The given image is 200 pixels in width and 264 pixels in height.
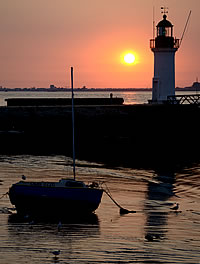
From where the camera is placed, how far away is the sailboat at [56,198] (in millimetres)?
20078

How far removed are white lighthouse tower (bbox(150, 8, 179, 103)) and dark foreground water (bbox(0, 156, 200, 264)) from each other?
82.5ft

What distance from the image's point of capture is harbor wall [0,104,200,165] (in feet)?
150

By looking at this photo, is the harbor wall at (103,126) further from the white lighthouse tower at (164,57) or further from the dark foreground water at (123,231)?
the dark foreground water at (123,231)

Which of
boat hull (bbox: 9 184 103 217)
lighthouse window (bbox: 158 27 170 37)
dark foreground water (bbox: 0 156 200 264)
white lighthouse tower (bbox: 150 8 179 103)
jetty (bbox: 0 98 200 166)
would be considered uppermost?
lighthouse window (bbox: 158 27 170 37)

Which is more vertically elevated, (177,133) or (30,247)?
(177,133)

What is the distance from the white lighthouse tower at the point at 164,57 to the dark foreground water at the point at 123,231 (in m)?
25.2

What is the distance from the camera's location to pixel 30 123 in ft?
168

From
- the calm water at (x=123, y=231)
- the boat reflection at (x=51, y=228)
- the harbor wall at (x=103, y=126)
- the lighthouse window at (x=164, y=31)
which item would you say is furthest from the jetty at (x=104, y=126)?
the boat reflection at (x=51, y=228)

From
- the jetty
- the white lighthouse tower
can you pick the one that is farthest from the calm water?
the white lighthouse tower

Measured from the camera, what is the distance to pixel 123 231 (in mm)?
17859

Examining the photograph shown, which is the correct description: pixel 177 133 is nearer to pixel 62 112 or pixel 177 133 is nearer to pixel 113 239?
pixel 62 112

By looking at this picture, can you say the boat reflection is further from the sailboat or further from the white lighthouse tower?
the white lighthouse tower

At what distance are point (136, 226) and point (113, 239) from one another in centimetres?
184

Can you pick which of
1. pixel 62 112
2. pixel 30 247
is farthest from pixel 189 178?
pixel 62 112
